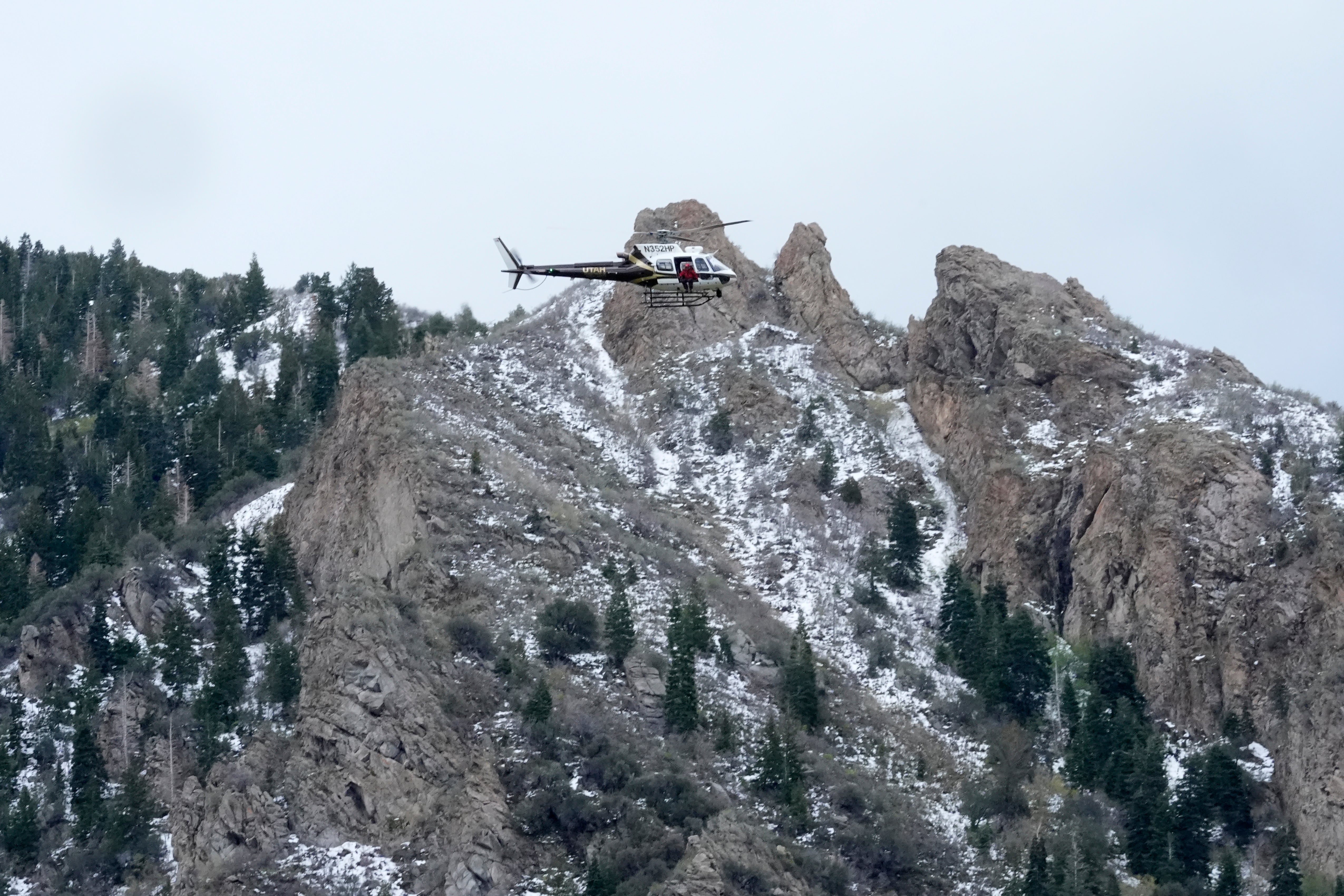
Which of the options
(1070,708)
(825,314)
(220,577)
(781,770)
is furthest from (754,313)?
(781,770)

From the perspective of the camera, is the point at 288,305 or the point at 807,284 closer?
the point at 807,284

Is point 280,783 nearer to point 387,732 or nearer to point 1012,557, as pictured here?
point 387,732

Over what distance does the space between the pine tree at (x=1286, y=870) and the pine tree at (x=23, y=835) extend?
36.0m

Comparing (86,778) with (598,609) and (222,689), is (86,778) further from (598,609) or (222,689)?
(598,609)

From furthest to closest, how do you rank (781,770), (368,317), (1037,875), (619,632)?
(368,317) < (619,632) < (781,770) < (1037,875)

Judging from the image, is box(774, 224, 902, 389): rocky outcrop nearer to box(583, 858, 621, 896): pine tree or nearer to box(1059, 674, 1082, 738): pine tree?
box(1059, 674, 1082, 738): pine tree

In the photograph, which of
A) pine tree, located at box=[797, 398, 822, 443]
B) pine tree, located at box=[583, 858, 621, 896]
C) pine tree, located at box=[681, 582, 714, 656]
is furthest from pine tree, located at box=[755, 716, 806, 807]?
pine tree, located at box=[797, 398, 822, 443]

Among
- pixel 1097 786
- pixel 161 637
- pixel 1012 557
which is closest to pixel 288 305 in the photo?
pixel 161 637

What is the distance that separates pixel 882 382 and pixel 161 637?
31865mm

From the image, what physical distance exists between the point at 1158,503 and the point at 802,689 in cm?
1367

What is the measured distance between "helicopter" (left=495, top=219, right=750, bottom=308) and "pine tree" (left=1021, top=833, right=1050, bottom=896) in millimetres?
19000

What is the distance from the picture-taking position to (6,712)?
6644 cm

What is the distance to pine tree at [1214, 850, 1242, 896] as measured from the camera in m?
52.0

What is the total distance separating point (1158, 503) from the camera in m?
64.2
